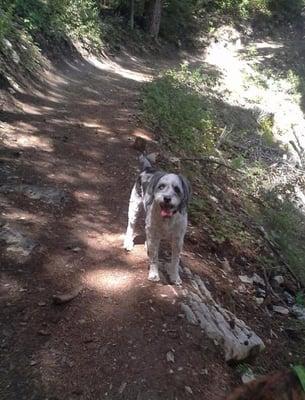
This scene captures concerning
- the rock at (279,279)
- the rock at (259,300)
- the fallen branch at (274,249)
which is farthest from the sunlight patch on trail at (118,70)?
the rock at (259,300)

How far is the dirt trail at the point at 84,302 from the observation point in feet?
11.9

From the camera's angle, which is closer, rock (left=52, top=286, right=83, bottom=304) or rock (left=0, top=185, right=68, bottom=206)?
rock (left=52, top=286, right=83, bottom=304)

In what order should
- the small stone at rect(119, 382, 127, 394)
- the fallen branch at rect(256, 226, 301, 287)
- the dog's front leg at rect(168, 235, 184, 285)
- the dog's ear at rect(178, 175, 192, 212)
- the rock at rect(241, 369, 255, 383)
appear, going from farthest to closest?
the fallen branch at rect(256, 226, 301, 287)
the dog's front leg at rect(168, 235, 184, 285)
the dog's ear at rect(178, 175, 192, 212)
the rock at rect(241, 369, 255, 383)
the small stone at rect(119, 382, 127, 394)

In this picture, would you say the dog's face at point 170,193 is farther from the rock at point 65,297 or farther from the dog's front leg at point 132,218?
the rock at point 65,297

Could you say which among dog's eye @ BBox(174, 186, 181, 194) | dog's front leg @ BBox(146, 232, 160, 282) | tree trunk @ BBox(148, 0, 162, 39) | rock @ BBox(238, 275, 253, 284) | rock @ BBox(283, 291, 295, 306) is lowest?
rock @ BBox(283, 291, 295, 306)

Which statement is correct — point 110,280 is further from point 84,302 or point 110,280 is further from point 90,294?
point 84,302

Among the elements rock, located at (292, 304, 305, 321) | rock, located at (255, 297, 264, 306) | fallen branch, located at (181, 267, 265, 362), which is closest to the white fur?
fallen branch, located at (181, 267, 265, 362)

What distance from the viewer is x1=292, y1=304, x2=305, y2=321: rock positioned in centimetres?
630

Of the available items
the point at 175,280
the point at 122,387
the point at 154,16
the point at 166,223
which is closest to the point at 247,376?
the point at 175,280

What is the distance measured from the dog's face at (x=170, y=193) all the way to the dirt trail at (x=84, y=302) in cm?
89

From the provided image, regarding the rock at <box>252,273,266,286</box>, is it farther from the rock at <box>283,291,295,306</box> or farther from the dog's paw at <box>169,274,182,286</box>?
the dog's paw at <box>169,274,182,286</box>

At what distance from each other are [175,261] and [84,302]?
1.05 meters

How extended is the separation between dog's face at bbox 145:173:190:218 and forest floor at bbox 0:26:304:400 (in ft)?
2.93

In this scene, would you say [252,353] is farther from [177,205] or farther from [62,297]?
[62,297]
